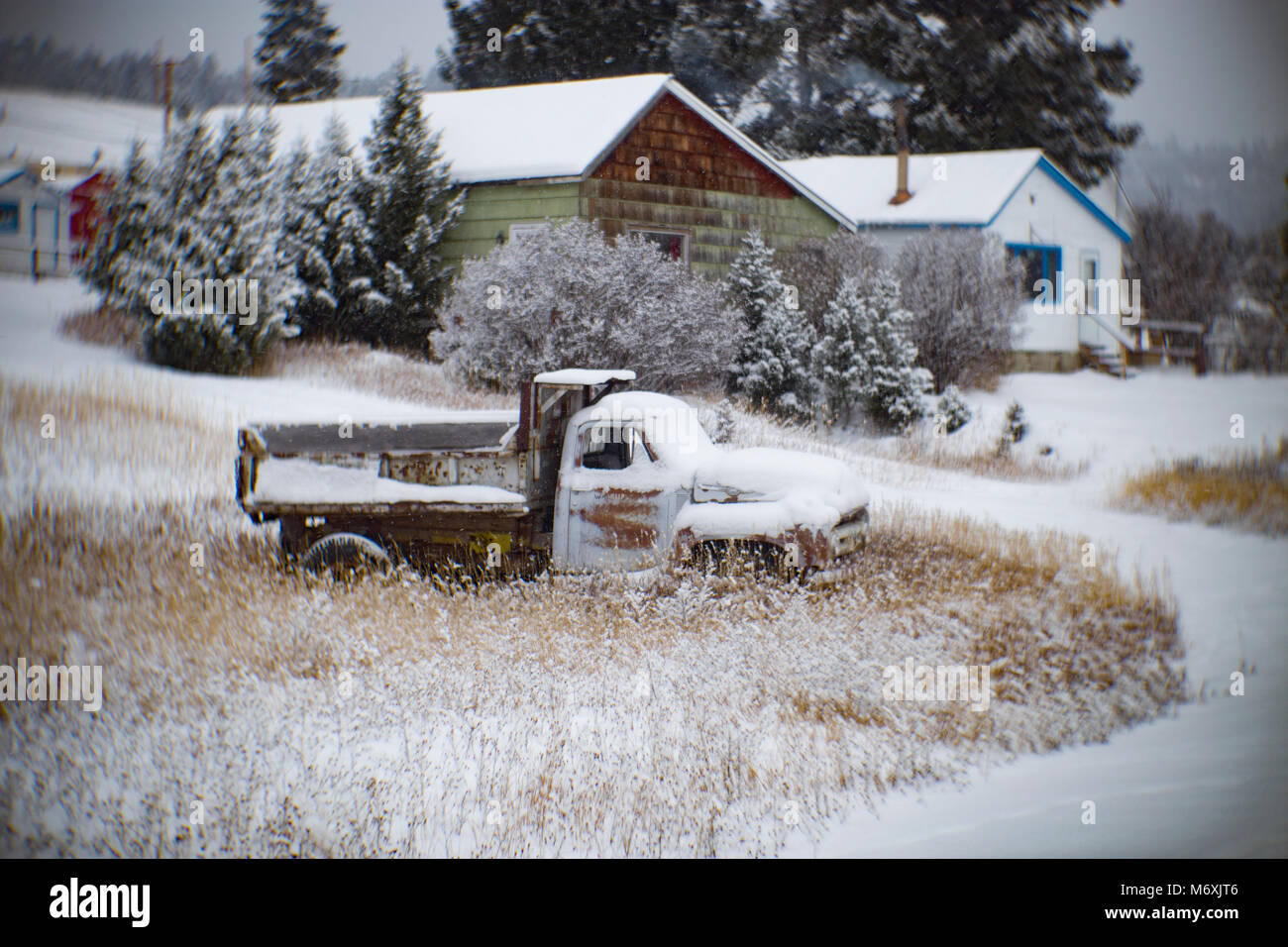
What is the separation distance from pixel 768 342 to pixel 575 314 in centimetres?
407

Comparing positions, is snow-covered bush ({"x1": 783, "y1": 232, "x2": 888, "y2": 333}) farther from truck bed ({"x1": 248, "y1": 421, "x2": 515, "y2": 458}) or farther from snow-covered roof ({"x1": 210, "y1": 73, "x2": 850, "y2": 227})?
truck bed ({"x1": 248, "y1": 421, "x2": 515, "y2": 458})

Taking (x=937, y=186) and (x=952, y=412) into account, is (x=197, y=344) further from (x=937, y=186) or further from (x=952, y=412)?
(x=937, y=186)

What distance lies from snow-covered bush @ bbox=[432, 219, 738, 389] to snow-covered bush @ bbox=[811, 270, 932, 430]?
2.75 meters

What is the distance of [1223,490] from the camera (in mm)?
9820

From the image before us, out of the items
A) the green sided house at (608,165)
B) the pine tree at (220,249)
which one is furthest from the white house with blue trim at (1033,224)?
the pine tree at (220,249)

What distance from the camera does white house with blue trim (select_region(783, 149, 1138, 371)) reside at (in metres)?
22.2

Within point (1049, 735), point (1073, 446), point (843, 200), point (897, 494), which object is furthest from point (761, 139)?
point (1049, 735)

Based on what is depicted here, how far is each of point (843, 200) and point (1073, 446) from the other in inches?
438

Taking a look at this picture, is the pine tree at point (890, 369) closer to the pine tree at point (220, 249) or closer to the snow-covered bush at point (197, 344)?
the pine tree at point (220, 249)

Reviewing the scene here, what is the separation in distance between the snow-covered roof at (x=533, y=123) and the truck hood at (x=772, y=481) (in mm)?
9951

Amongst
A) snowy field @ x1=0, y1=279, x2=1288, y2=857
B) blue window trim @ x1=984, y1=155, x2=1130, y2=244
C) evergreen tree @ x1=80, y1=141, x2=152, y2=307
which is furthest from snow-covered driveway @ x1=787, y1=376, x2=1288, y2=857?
blue window trim @ x1=984, y1=155, x2=1130, y2=244

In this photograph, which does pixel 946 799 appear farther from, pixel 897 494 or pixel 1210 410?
pixel 1210 410

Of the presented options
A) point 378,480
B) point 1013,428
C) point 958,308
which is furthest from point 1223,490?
point 958,308

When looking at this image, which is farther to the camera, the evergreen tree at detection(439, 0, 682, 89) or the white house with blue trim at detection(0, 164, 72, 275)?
the white house with blue trim at detection(0, 164, 72, 275)
